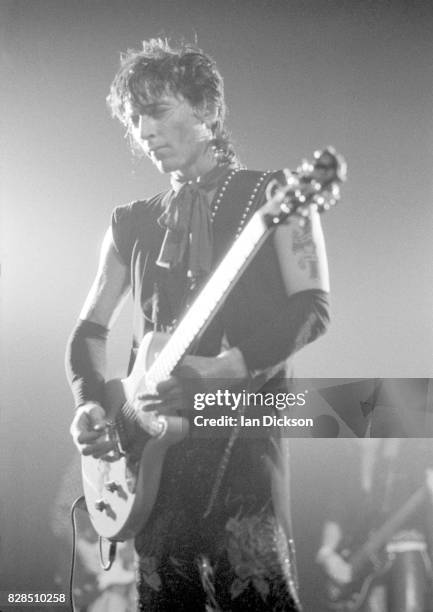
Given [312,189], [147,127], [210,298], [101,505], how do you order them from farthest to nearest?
[147,127], [101,505], [210,298], [312,189]

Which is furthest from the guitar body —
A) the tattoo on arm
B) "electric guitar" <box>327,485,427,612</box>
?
"electric guitar" <box>327,485,427,612</box>

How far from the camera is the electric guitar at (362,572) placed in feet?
6.81

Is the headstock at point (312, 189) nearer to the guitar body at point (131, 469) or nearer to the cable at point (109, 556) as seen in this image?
the guitar body at point (131, 469)

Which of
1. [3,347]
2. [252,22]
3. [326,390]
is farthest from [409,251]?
[3,347]

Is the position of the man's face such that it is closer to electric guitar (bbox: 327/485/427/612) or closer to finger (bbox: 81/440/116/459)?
finger (bbox: 81/440/116/459)

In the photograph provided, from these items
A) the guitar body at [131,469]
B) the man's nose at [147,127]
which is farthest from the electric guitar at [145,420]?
the man's nose at [147,127]

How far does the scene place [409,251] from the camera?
2166mm

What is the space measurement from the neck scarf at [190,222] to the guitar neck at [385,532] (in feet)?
2.77

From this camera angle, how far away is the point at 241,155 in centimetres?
215

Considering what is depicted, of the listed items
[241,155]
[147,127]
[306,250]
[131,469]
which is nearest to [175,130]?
[147,127]

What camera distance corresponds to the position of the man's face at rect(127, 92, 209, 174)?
2.13 meters

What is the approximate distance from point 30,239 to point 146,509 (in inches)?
33.5

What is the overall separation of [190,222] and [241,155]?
9.5 inches

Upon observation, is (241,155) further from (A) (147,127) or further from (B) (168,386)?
(B) (168,386)
